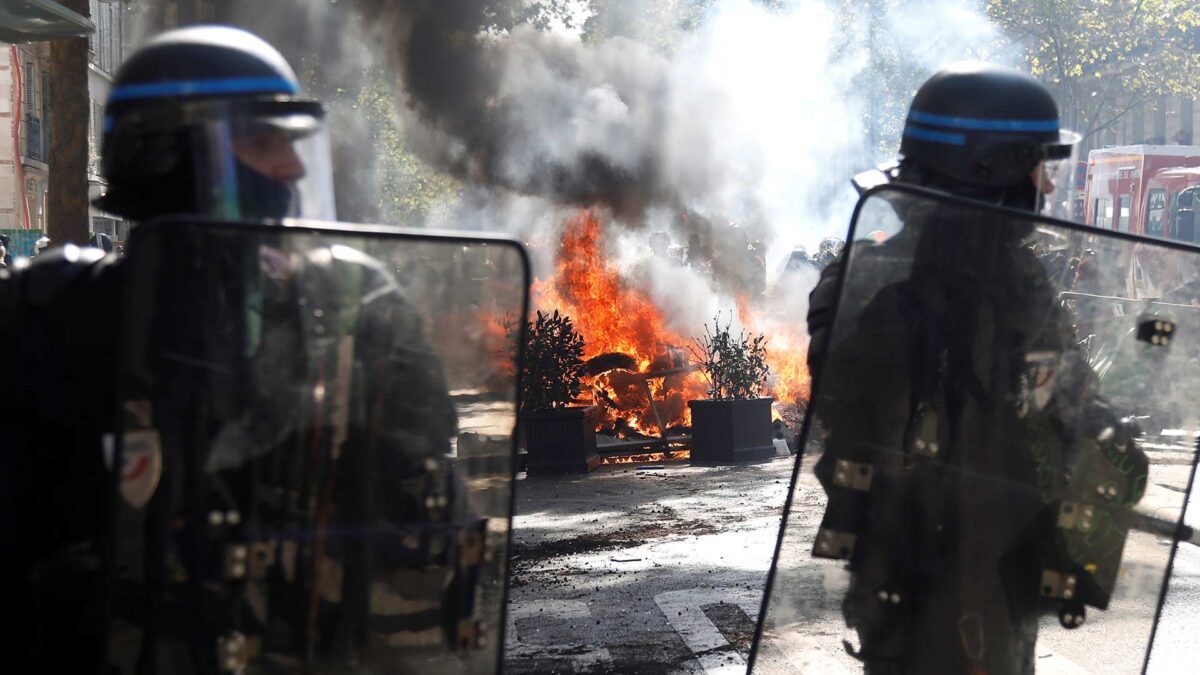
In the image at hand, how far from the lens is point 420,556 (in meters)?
2.16

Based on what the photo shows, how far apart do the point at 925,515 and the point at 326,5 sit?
16388mm

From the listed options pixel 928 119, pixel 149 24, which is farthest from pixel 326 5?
pixel 928 119

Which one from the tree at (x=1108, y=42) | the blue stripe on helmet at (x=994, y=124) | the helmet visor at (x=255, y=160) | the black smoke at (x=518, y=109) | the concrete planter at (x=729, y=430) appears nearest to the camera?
the helmet visor at (x=255, y=160)

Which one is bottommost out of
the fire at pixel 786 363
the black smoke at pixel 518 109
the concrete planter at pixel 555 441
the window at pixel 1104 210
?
the concrete planter at pixel 555 441

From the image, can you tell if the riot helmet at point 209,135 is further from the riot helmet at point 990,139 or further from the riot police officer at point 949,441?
the riot helmet at point 990,139

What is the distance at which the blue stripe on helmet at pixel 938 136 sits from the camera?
2.93 meters

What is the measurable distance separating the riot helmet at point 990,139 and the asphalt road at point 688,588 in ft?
2.03

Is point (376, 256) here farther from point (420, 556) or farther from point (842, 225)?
point (842, 225)

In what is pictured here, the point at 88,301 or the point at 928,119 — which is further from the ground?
the point at 928,119

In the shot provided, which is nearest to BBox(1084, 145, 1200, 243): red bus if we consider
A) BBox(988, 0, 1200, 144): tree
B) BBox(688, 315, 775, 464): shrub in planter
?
BBox(988, 0, 1200, 144): tree

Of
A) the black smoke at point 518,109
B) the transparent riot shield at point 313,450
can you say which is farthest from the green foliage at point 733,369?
the transparent riot shield at point 313,450

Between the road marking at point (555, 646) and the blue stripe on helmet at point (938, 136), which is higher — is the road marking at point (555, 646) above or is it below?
below

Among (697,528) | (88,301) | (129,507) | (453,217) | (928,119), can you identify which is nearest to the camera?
(129,507)

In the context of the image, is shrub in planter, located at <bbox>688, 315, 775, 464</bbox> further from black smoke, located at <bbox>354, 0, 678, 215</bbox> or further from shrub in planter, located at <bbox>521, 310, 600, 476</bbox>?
black smoke, located at <bbox>354, 0, 678, 215</bbox>
